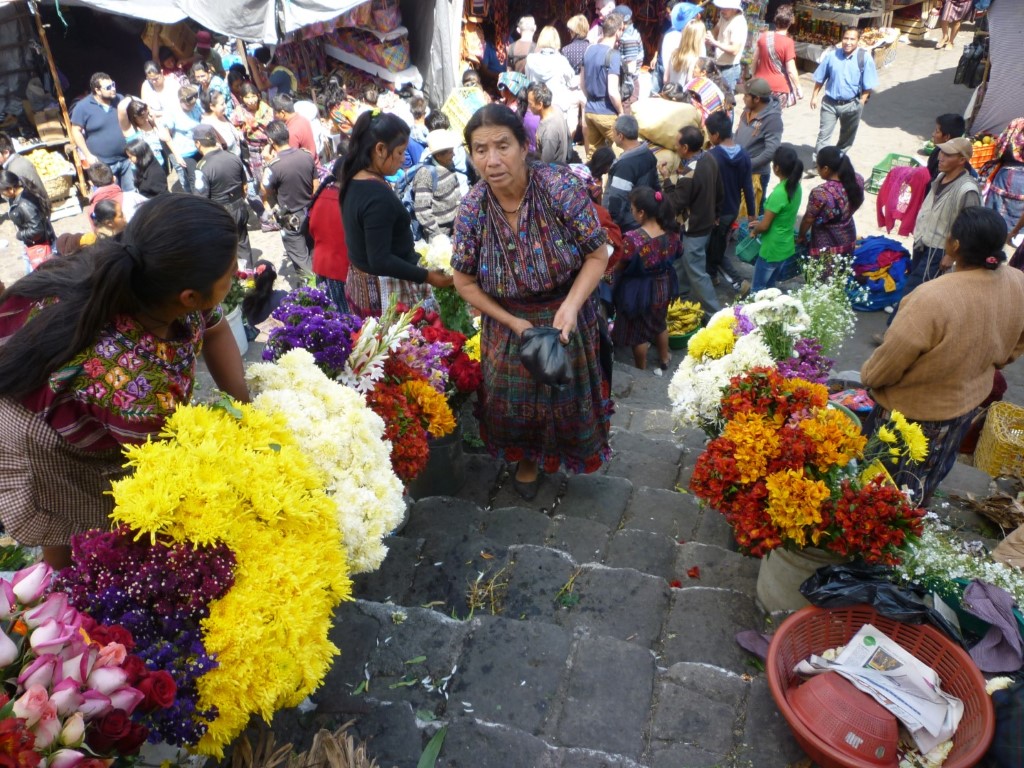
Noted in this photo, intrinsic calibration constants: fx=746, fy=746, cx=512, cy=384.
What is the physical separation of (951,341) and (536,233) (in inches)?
73.6

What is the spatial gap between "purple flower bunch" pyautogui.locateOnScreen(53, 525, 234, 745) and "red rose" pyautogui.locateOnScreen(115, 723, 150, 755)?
0.13 meters

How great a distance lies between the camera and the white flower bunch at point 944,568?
8.80ft

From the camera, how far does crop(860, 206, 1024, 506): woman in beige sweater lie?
322 cm

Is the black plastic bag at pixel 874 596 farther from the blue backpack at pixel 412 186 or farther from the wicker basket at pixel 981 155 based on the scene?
the wicker basket at pixel 981 155

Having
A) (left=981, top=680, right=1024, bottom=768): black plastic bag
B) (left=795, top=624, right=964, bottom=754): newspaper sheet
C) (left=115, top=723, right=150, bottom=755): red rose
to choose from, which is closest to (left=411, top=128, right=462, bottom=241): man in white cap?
(left=795, top=624, right=964, bottom=754): newspaper sheet

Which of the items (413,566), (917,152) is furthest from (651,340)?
(917,152)

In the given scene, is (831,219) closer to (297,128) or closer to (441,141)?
(441,141)

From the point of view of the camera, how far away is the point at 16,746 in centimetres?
133

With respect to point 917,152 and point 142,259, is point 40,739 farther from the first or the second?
point 917,152

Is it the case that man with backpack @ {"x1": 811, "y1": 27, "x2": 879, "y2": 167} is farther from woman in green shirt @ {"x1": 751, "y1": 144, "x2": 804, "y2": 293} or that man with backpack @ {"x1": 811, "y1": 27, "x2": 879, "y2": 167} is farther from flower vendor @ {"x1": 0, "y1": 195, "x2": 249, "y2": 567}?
flower vendor @ {"x1": 0, "y1": 195, "x2": 249, "y2": 567}

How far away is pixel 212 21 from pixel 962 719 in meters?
9.85

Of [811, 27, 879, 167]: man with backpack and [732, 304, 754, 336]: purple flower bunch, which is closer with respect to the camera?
[732, 304, 754, 336]: purple flower bunch

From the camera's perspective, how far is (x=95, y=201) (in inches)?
271

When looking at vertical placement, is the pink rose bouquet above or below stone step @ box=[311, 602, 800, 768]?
above
